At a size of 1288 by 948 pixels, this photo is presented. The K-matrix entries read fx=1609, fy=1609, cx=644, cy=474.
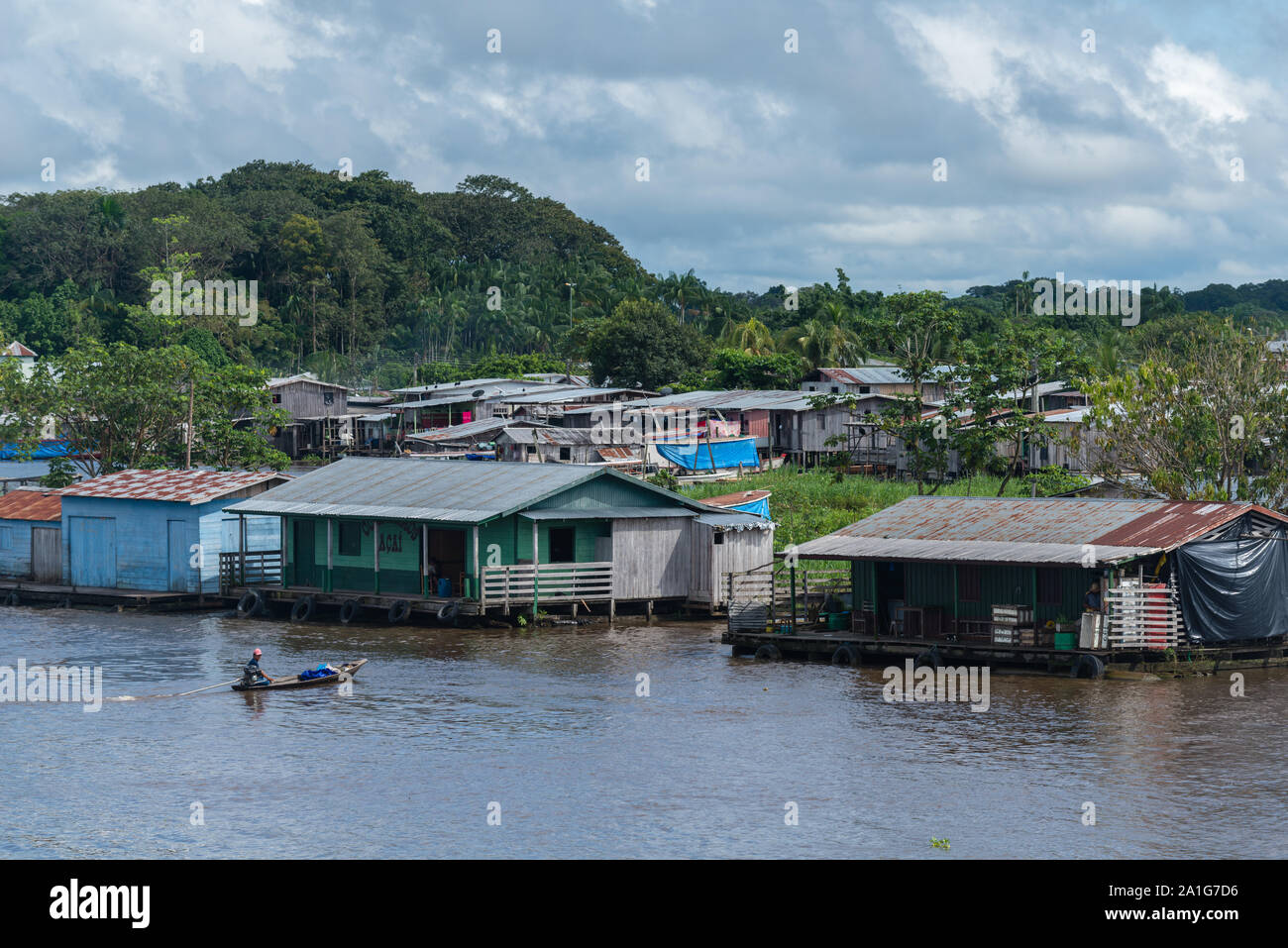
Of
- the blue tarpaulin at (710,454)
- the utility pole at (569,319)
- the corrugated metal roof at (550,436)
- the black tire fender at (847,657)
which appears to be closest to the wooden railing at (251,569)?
the black tire fender at (847,657)

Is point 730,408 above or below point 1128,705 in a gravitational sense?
above

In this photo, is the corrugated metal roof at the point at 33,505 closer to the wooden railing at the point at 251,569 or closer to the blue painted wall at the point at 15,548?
the blue painted wall at the point at 15,548

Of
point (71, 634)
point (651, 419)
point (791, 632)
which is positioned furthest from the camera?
point (651, 419)

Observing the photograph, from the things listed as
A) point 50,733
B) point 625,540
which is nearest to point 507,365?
point 625,540

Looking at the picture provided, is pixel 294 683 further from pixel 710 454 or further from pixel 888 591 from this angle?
pixel 710 454

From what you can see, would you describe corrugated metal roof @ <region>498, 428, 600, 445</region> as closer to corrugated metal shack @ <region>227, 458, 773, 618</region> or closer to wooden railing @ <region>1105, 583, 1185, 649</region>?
corrugated metal shack @ <region>227, 458, 773, 618</region>

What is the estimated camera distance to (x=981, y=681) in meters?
33.6

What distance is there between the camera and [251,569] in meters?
48.2

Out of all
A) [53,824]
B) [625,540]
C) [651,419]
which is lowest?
[53,824]

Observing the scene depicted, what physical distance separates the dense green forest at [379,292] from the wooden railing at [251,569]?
4727cm

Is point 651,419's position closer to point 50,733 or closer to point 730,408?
point 730,408

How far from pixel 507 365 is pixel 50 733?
76.4 meters

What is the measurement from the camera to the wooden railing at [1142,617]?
111 ft

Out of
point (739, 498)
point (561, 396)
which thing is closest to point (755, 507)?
point (739, 498)
